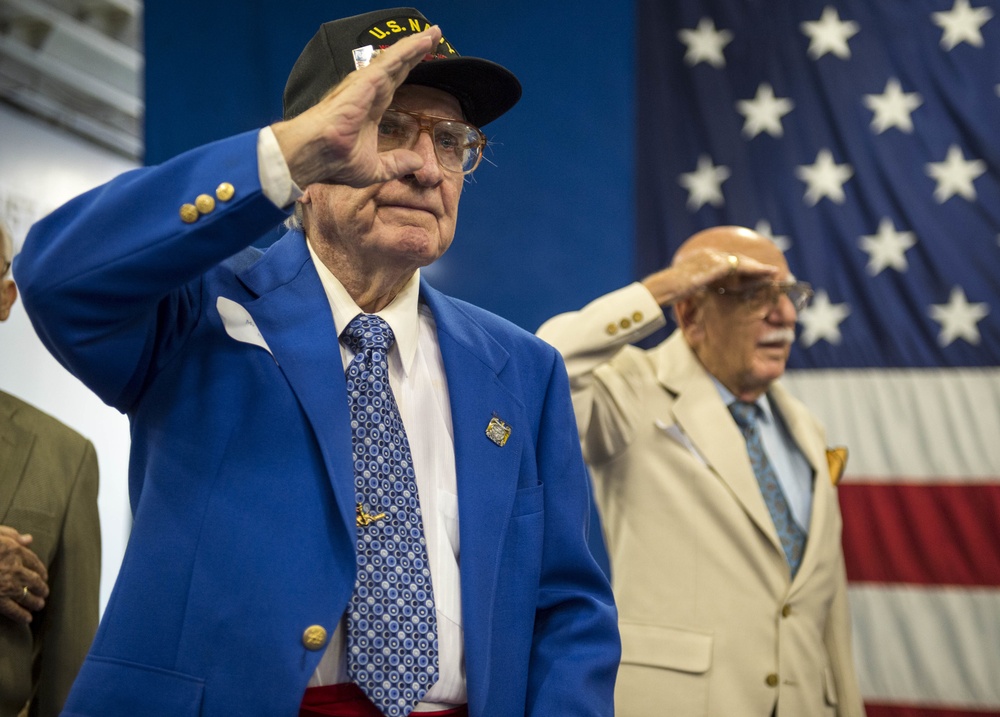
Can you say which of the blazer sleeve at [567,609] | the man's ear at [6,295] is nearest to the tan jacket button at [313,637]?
the blazer sleeve at [567,609]

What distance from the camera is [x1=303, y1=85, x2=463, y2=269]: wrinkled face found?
5.02 feet

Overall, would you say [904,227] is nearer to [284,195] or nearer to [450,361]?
[450,361]

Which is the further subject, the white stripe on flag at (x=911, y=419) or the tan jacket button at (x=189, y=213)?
the white stripe on flag at (x=911, y=419)

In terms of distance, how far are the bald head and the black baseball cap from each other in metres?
1.48

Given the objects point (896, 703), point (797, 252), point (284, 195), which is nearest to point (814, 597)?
point (896, 703)

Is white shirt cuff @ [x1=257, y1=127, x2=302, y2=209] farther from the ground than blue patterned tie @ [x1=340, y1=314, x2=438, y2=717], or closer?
farther from the ground

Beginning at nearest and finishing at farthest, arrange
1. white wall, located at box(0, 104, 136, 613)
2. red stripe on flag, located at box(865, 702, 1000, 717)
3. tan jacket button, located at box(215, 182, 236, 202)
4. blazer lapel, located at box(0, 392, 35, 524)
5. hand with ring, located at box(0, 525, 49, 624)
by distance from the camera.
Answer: tan jacket button, located at box(215, 182, 236, 202), hand with ring, located at box(0, 525, 49, 624), blazer lapel, located at box(0, 392, 35, 524), red stripe on flag, located at box(865, 702, 1000, 717), white wall, located at box(0, 104, 136, 613)

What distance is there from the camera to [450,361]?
62.2 inches

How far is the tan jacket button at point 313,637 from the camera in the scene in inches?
50.0

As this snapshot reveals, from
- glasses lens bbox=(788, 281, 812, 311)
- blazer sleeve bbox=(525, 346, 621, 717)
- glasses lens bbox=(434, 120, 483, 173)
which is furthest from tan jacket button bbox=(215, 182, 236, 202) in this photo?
glasses lens bbox=(788, 281, 812, 311)

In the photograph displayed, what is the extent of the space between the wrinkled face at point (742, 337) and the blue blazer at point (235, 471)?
1403 millimetres

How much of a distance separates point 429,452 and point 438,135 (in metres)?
0.47

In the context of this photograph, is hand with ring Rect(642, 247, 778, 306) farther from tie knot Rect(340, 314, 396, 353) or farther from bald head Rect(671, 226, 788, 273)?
tie knot Rect(340, 314, 396, 353)

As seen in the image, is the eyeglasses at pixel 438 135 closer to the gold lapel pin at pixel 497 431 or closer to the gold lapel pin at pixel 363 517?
the gold lapel pin at pixel 497 431
